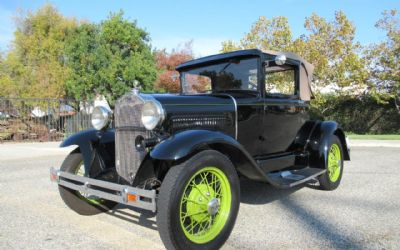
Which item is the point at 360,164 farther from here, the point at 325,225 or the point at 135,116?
the point at 135,116

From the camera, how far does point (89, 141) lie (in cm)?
401

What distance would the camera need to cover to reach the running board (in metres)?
3.86

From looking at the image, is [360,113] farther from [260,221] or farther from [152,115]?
[152,115]

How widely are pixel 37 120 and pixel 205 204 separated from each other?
12.5 meters

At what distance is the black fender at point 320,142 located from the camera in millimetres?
4805

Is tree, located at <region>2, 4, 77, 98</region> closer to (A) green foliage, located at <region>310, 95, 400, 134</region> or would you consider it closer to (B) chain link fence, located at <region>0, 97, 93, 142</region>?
(B) chain link fence, located at <region>0, 97, 93, 142</region>

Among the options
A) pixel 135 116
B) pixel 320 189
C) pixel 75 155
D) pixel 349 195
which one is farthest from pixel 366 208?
pixel 75 155

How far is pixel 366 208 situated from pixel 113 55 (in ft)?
46.4

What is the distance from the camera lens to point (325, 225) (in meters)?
3.59

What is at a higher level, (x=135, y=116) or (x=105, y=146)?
(x=135, y=116)

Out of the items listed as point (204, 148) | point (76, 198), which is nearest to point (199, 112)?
point (204, 148)

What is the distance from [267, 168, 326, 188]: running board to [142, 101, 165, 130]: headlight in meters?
1.34

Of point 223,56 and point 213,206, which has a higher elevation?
point 223,56

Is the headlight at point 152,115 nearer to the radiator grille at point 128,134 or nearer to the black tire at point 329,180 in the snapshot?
the radiator grille at point 128,134
